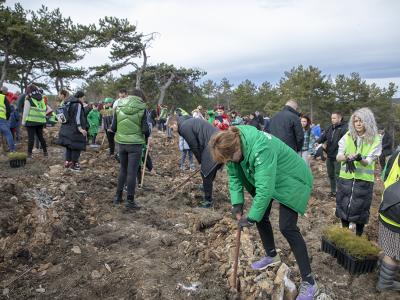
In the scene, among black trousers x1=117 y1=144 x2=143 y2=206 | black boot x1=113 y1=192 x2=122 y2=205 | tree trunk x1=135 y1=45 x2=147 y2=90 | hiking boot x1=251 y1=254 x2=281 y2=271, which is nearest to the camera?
hiking boot x1=251 y1=254 x2=281 y2=271

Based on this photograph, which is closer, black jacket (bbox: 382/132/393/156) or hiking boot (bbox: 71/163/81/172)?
hiking boot (bbox: 71/163/81/172)

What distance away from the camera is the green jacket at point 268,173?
277 centimetres

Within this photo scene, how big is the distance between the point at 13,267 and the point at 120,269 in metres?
1.09

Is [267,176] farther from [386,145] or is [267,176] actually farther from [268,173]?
[386,145]

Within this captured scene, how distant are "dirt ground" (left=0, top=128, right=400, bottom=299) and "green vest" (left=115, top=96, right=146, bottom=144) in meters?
1.11

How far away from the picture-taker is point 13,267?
3.60 meters

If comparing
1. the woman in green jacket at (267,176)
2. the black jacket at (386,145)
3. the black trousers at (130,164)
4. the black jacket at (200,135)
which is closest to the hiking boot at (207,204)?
the black jacket at (200,135)

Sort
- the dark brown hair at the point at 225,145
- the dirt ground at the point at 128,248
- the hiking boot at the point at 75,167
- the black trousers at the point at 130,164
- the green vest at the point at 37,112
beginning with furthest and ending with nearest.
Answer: the green vest at the point at 37,112 → the hiking boot at the point at 75,167 → the black trousers at the point at 130,164 → the dirt ground at the point at 128,248 → the dark brown hair at the point at 225,145

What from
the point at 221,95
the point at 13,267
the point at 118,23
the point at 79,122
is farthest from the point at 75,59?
the point at 221,95

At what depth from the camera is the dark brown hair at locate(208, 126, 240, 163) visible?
273cm

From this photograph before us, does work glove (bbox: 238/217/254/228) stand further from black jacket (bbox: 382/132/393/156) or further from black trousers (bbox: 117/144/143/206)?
black jacket (bbox: 382/132/393/156)

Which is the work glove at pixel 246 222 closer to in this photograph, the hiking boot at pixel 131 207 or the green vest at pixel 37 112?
the hiking boot at pixel 131 207

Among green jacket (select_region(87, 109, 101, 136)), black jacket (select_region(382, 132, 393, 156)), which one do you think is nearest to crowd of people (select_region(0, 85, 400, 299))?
black jacket (select_region(382, 132, 393, 156))

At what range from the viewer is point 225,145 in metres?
2.72
